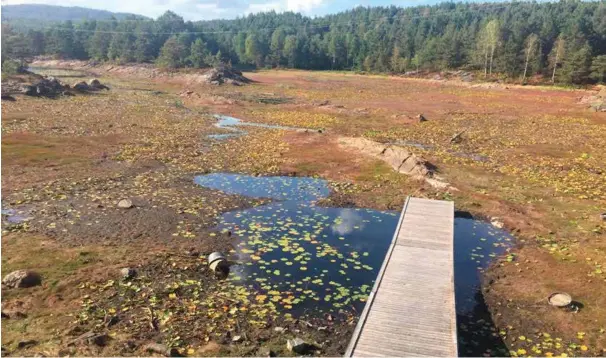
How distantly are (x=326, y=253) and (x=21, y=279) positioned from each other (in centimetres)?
996

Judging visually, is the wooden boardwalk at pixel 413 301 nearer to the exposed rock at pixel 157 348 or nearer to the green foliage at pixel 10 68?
the exposed rock at pixel 157 348

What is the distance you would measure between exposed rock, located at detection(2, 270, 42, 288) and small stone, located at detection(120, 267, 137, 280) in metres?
2.39

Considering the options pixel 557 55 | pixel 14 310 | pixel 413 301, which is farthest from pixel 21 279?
pixel 557 55

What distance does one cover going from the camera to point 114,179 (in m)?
24.5

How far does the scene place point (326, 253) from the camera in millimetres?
16625

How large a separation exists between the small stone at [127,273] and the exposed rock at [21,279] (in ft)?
7.85

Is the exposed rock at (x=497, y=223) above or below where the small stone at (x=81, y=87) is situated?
below

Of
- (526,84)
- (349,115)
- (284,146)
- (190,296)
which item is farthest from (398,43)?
(190,296)

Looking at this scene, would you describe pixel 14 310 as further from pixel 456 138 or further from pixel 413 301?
pixel 456 138

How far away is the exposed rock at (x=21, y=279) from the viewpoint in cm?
1328

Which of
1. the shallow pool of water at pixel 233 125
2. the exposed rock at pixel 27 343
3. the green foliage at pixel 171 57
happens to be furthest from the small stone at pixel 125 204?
the green foliage at pixel 171 57

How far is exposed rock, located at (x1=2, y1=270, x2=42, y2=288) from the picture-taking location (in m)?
13.3

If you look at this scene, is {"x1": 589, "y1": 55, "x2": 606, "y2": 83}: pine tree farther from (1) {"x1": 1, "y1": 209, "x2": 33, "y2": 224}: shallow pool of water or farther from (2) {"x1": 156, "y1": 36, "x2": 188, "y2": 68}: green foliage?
(1) {"x1": 1, "y1": 209, "x2": 33, "y2": 224}: shallow pool of water

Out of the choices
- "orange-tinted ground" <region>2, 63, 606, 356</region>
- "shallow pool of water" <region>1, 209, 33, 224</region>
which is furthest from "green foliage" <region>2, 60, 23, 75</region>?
"shallow pool of water" <region>1, 209, 33, 224</region>
